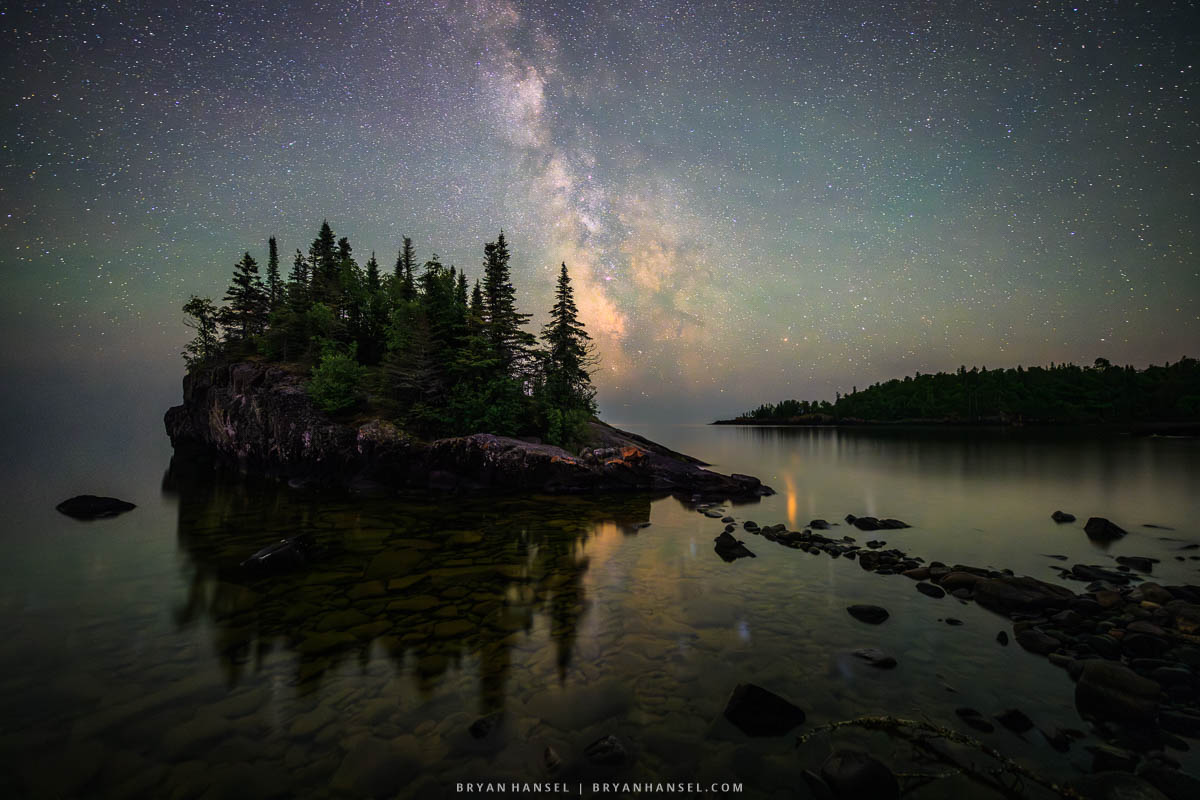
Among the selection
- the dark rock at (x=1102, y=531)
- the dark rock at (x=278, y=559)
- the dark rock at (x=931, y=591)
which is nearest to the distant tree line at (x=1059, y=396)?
the dark rock at (x=1102, y=531)

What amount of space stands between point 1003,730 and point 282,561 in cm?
1842

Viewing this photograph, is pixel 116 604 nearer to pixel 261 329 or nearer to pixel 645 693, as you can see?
pixel 645 693

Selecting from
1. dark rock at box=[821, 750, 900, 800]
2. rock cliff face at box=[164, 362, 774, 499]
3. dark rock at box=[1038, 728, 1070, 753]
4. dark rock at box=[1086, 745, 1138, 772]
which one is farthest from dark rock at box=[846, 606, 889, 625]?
rock cliff face at box=[164, 362, 774, 499]

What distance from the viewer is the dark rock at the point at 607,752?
5871 millimetres

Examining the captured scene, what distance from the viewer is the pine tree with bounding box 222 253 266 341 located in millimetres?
62000

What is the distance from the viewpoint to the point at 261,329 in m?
62.4

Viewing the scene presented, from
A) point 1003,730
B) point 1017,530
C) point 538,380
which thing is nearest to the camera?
point 1003,730

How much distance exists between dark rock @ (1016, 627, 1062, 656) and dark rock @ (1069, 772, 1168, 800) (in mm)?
4348

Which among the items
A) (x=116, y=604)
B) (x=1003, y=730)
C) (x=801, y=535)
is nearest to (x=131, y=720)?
(x=116, y=604)

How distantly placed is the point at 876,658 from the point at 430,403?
33299 millimetres

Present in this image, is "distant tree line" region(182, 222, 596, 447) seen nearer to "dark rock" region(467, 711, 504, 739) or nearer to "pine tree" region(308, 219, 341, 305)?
"pine tree" region(308, 219, 341, 305)

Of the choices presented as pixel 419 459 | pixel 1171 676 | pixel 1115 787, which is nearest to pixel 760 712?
pixel 1115 787

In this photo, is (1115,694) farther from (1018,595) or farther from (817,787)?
(817,787)

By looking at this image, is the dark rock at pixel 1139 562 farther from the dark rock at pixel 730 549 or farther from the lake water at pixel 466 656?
the dark rock at pixel 730 549
